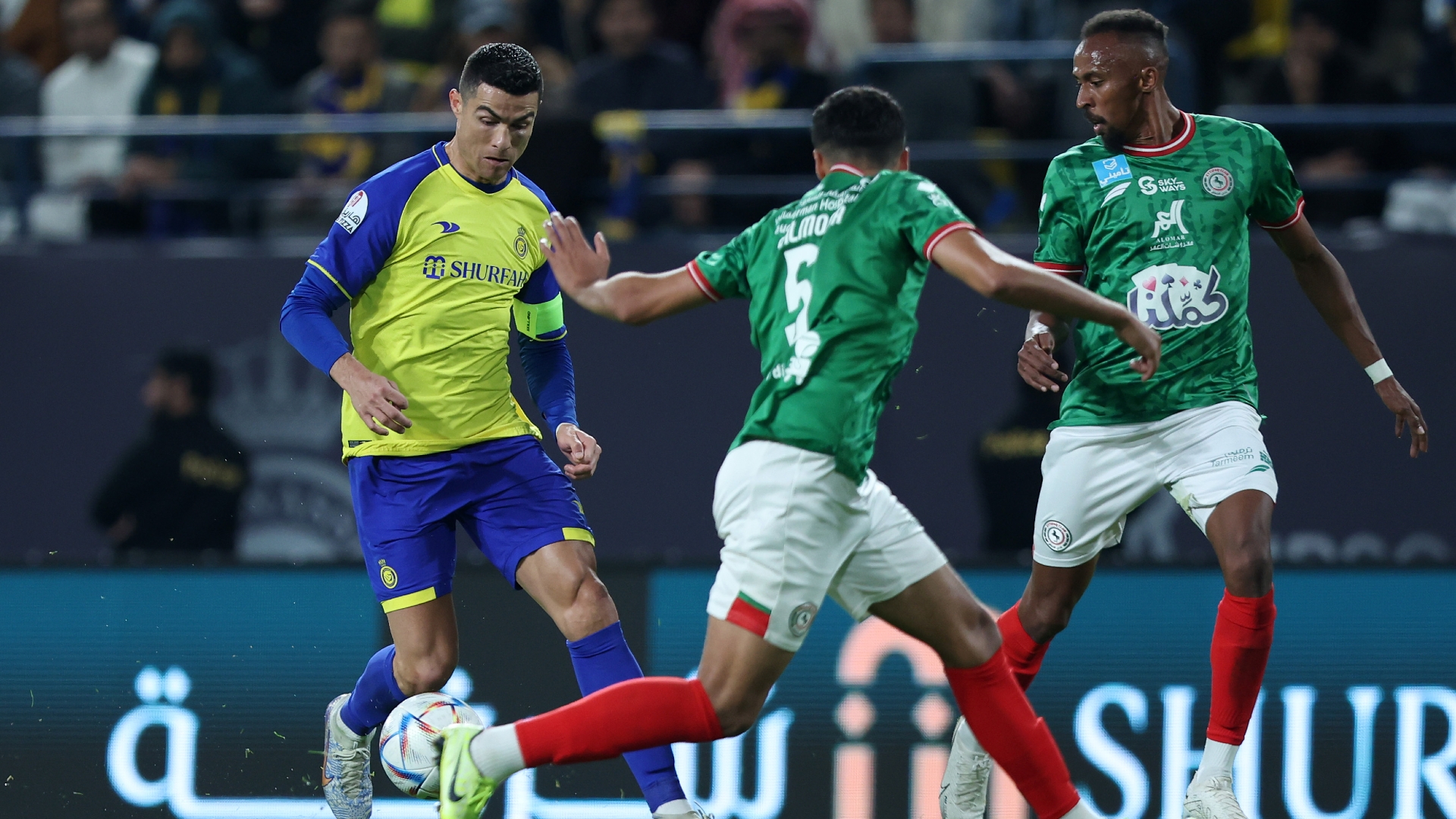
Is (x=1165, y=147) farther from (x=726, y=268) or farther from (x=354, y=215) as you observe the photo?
(x=354, y=215)

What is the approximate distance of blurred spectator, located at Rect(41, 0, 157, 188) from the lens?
9.67 meters

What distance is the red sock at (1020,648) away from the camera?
5.65 meters

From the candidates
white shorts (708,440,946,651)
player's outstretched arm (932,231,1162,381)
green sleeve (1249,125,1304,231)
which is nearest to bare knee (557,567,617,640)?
white shorts (708,440,946,651)

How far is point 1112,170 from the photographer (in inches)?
213

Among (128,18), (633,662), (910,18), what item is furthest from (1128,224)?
(128,18)

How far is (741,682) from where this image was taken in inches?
181

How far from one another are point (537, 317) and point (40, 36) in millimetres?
6533

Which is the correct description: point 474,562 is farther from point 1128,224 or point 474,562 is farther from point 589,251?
point 1128,224

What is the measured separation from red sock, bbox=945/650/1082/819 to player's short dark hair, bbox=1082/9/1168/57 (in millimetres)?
2048

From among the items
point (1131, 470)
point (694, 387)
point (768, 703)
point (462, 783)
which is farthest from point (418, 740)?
point (694, 387)

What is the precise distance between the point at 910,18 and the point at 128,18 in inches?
208

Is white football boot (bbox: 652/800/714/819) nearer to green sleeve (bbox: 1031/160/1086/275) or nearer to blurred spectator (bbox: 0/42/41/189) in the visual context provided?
green sleeve (bbox: 1031/160/1086/275)

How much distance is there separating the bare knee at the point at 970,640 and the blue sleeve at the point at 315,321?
205 cm

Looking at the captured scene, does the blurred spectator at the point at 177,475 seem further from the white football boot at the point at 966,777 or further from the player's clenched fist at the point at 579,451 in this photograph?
Result: the white football boot at the point at 966,777
